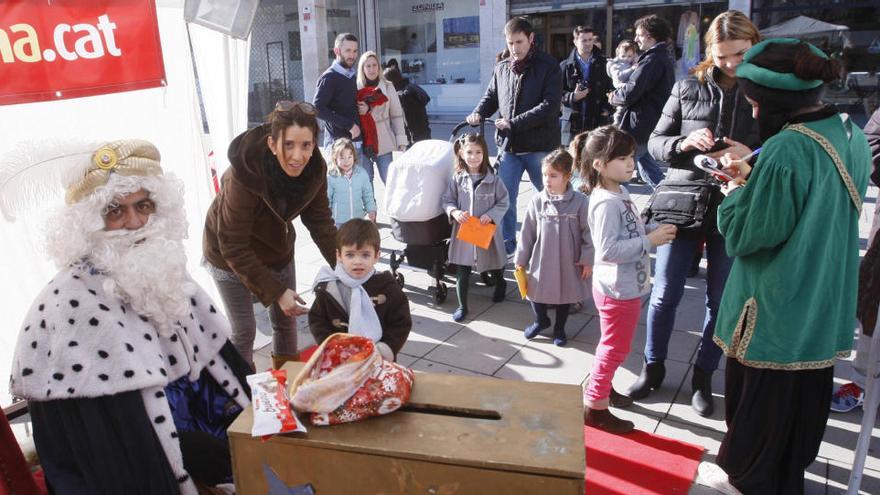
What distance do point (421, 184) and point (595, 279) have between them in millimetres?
1863

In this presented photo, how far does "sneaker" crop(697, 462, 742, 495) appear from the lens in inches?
108

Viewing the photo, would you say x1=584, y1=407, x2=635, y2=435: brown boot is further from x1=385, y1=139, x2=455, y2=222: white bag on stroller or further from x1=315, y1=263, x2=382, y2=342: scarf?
x1=385, y1=139, x2=455, y2=222: white bag on stroller

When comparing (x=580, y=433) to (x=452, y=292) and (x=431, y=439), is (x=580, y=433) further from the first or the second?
(x=452, y=292)

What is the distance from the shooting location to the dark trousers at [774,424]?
236 cm

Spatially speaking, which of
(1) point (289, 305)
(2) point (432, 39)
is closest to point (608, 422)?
(1) point (289, 305)

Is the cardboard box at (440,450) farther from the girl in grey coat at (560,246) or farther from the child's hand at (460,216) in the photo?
the child's hand at (460,216)

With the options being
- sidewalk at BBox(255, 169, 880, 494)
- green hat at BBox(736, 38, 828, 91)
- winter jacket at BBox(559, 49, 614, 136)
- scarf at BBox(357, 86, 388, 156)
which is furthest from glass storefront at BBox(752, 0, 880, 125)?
green hat at BBox(736, 38, 828, 91)

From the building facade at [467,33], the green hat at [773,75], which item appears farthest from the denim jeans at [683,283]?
the building facade at [467,33]

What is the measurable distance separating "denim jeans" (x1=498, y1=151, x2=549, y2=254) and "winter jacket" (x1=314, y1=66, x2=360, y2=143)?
173 centimetres

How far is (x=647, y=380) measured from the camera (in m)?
3.50

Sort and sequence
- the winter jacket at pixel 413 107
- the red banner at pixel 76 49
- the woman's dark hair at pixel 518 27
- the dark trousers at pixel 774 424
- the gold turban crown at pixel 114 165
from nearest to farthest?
the gold turban crown at pixel 114 165, the dark trousers at pixel 774 424, the red banner at pixel 76 49, the woman's dark hair at pixel 518 27, the winter jacket at pixel 413 107

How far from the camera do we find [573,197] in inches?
164

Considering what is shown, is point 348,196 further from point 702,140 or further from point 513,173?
point 702,140

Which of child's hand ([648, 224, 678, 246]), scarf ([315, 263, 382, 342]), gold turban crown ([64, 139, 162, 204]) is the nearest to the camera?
gold turban crown ([64, 139, 162, 204])
